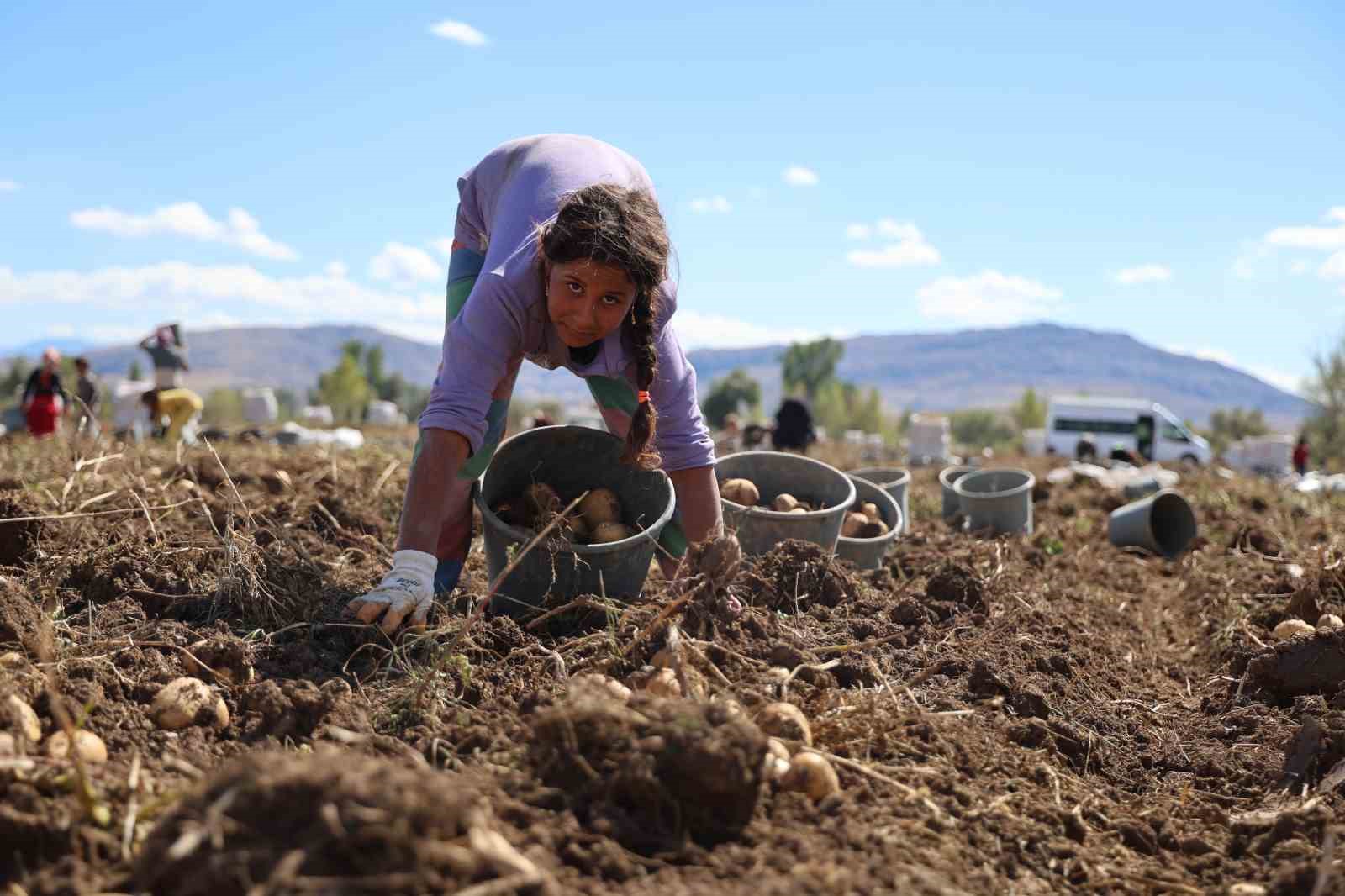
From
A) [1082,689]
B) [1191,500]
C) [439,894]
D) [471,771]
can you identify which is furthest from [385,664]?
[1191,500]

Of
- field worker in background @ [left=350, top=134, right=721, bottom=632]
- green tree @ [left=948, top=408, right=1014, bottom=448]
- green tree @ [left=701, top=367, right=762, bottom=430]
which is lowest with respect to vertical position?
green tree @ [left=948, top=408, right=1014, bottom=448]

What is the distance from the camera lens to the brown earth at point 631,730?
1569 millimetres

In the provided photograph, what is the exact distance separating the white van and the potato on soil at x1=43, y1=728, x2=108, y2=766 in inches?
1089

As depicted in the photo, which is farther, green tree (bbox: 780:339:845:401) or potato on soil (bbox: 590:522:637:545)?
green tree (bbox: 780:339:845:401)

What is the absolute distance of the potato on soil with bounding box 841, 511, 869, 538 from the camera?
489cm

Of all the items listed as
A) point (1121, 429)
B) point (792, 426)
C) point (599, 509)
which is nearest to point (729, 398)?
point (1121, 429)

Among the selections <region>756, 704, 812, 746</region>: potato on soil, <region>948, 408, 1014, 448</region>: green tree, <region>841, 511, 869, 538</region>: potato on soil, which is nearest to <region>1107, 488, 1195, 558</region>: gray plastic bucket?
<region>841, 511, 869, 538</region>: potato on soil

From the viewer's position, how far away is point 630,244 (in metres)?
2.85

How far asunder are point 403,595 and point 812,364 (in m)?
94.9

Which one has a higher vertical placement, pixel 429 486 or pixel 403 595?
pixel 429 486

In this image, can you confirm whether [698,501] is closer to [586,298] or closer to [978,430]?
[586,298]

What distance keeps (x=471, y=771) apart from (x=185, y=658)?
1.05 m

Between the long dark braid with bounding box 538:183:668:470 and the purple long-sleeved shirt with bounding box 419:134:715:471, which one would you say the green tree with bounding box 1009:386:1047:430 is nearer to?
the purple long-sleeved shirt with bounding box 419:134:715:471

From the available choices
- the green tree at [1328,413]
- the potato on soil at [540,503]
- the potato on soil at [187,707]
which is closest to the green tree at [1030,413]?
the green tree at [1328,413]
